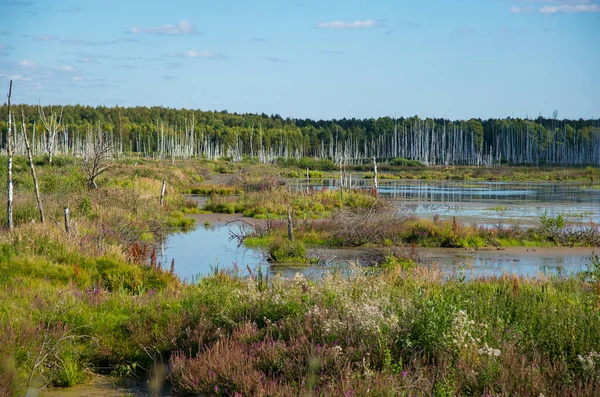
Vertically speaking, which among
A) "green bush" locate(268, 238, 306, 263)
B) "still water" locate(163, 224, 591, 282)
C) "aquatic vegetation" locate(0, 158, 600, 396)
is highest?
"aquatic vegetation" locate(0, 158, 600, 396)

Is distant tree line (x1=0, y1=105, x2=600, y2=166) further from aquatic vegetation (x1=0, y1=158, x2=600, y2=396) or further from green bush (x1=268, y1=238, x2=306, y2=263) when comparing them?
aquatic vegetation (x1=0, y1=158, x2=600, y2=396)

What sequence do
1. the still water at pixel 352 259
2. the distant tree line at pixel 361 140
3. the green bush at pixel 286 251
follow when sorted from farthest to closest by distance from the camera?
the distant tree line at pixel 361 140, the green bush at pixel 286 251, the still water at pixel 352 259

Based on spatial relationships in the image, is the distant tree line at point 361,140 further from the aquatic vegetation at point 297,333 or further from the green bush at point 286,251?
the aquatic vegetation at point 297,333

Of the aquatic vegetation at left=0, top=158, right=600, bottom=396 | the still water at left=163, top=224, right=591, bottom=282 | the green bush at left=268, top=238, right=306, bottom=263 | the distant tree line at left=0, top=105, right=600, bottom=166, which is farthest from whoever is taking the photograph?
the distant tree line at left=0, top=105, right=600, bottom=166

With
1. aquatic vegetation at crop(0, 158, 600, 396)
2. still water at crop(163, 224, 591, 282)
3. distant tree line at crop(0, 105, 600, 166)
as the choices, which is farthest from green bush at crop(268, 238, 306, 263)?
distant tree line at crop(0, 105, 600, 166)

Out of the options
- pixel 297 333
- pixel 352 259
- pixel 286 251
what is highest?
pixel 297 333

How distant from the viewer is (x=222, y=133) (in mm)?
179375

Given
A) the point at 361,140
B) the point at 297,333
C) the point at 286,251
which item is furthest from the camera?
the point at 361,140

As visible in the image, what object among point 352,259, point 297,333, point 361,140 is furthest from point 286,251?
point 361,140

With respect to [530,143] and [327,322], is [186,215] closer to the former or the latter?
[327,322]

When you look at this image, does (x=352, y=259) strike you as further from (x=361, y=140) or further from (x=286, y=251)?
(x=361, y=140)

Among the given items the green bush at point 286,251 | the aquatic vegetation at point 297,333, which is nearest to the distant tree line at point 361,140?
the green bush at point 286,251

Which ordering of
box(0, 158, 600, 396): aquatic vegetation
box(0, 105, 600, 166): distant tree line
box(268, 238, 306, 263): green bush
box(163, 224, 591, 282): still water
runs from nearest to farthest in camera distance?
box(0, 158, 600, 396): aquatic vegetation < box(163, 224, 591, 282): still water < box(268, 238, 306, 263): green bush < box(0, 105, 600, 166): distant tree line

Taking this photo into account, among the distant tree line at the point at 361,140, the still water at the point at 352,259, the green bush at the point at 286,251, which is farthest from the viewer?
the distant tree line at the point at 361,140
